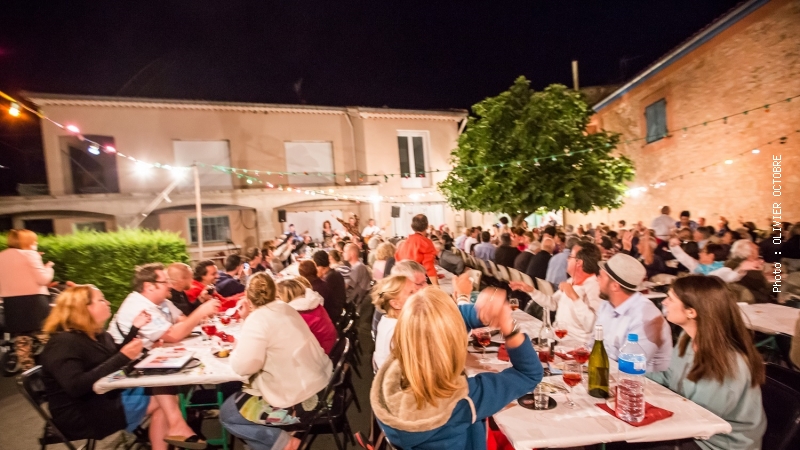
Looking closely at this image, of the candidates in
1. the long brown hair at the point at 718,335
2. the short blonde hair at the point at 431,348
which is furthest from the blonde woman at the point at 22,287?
the long brown hair at the point at 718,335

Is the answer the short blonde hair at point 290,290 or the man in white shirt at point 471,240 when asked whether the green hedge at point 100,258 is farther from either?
the man in white shirt at point 471,240

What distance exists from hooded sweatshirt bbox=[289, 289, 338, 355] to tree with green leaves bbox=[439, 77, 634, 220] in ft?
29.1

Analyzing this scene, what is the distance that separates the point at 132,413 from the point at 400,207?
46.3ft

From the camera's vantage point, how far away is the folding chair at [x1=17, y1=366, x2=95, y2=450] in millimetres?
→ 2713

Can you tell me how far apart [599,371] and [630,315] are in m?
0.80

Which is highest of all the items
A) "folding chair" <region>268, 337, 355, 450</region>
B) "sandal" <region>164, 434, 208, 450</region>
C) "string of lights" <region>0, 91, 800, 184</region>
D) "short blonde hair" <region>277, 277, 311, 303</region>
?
"string of lights" <region>0, 91, 800, 184</region>

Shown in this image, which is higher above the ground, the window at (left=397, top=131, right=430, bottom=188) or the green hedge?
the window at (left=397, top=131, right=430, bottom=188)

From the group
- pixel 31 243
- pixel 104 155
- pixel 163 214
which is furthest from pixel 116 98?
pixel 31 243

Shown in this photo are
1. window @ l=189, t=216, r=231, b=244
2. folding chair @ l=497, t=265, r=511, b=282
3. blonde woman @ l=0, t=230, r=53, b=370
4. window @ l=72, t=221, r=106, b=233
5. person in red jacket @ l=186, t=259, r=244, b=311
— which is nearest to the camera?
person in red jacket @ l=186, t=259, r=244, b=311

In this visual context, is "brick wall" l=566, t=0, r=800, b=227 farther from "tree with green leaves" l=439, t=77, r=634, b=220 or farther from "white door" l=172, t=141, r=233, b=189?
"white door" l=172, t=141, r=233, b=189

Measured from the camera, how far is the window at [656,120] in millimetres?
12453

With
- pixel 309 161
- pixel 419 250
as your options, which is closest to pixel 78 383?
pixel 419 250

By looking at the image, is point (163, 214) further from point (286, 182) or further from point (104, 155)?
point (286, 182)

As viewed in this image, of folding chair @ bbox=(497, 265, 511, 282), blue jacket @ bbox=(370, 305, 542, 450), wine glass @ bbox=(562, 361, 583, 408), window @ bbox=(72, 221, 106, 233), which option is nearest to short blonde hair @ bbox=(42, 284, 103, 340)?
blue jacket @ bbox=(370, 305, 542, 450)
